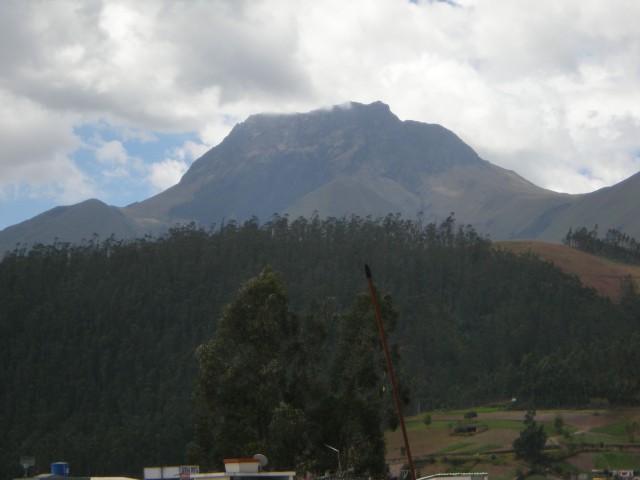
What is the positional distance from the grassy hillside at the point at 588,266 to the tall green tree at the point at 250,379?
10300cm

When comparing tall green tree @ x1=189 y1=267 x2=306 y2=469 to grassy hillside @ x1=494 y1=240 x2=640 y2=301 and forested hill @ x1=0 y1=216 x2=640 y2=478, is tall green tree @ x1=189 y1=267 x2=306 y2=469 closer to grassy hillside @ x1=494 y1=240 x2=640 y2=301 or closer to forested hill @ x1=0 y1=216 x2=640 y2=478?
forested hill @ x1=0 y1=216 x2=640 y2=478

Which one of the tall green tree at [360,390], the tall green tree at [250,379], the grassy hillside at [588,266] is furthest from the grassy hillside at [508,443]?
the grassy hillside at [588,266]

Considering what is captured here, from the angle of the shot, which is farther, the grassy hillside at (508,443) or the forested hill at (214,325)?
the forested hill at (214,325)

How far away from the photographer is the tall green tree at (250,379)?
48.1m

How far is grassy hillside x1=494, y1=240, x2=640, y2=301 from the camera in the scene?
150462 mm

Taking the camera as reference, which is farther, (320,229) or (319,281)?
(320,229)

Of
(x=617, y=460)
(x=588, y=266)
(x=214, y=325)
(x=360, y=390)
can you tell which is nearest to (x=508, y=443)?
(x=617, y=460)

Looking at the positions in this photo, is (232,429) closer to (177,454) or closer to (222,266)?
(177,454)

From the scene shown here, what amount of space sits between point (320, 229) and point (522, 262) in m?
28.5

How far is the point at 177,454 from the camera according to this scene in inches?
3489

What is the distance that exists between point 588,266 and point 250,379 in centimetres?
12046

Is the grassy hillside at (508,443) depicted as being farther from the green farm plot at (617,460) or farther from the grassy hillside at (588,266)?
the grassy hillside at (588,266)

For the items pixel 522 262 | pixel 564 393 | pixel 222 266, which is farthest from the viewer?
pixel 522 262

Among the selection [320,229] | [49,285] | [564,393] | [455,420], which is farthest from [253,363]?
[320,229]
